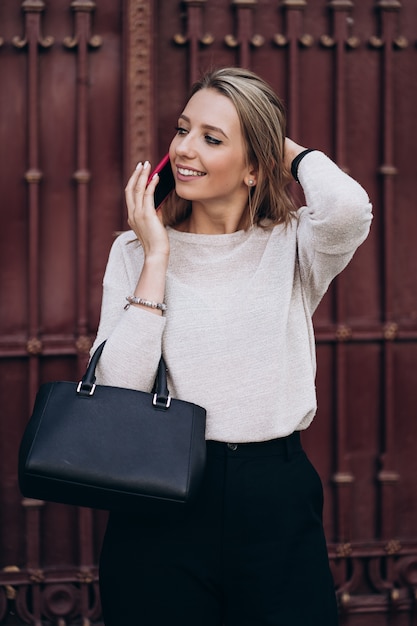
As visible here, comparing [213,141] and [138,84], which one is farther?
[138,84]

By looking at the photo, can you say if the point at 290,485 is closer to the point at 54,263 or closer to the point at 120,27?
the point at 54,263

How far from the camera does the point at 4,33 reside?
9.73 ft

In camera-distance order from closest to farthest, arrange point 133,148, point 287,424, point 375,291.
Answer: point 287,424 → point 133,148 → point 375,291

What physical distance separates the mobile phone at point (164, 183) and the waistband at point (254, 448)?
567mm

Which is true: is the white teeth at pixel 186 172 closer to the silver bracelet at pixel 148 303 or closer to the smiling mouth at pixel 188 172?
the smiling mouth at pixel 188 172

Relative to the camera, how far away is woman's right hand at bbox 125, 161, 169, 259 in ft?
6.24

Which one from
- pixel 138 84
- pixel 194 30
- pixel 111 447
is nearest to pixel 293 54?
pixel 194 30

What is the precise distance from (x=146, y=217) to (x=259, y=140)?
11.9 inches

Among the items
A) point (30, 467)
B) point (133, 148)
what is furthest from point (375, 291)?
point (30, 467)

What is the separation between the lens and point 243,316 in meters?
1.88

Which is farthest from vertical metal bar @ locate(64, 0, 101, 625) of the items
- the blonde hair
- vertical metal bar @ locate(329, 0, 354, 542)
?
the blonde hair

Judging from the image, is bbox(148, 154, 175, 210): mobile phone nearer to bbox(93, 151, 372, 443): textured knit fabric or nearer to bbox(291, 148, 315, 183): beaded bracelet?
bbox(93, 151, 372, 443): textured knit fabric

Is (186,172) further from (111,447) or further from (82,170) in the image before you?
(82,170)

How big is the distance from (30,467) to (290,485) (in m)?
0.54
